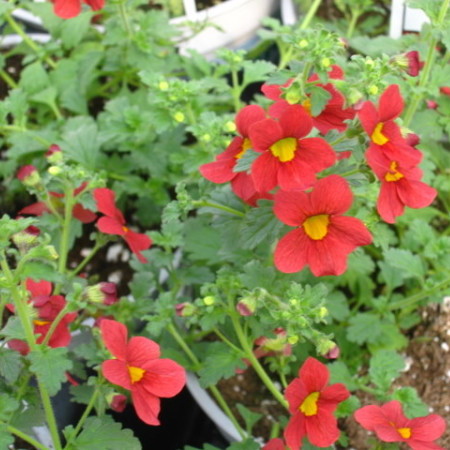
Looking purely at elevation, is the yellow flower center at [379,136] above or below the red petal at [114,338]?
above

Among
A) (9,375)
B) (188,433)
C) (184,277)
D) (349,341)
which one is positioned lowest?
(188,433)

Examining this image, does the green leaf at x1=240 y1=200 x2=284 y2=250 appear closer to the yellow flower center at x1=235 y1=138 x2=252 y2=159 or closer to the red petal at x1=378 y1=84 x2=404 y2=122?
the yellow flower center at x1=235 y1=138 x2=252 y2=159

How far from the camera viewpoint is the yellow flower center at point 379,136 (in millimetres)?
925

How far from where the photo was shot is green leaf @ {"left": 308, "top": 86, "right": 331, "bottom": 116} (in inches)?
37.2

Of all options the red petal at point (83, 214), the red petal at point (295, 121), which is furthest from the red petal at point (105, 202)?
the red petal at point (295, 121)

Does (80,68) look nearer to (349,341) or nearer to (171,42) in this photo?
(171,42)

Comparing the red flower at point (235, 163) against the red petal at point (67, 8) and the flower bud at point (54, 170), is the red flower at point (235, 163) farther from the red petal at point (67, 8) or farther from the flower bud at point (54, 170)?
the red petal at point (67, 8)

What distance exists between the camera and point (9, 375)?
3.29 ft

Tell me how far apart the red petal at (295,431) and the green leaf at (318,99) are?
16.3 inches

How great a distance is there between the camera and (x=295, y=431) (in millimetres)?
1019

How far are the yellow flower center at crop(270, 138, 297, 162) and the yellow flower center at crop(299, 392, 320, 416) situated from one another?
1.12ft

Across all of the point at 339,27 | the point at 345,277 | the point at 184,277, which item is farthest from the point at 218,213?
the point at 339,27

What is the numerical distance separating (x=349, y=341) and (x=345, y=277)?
0.13 m

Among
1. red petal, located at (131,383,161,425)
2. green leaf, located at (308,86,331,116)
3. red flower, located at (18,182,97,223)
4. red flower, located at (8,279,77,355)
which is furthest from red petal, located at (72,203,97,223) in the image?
green leaf, located at (308,86,331,116)
